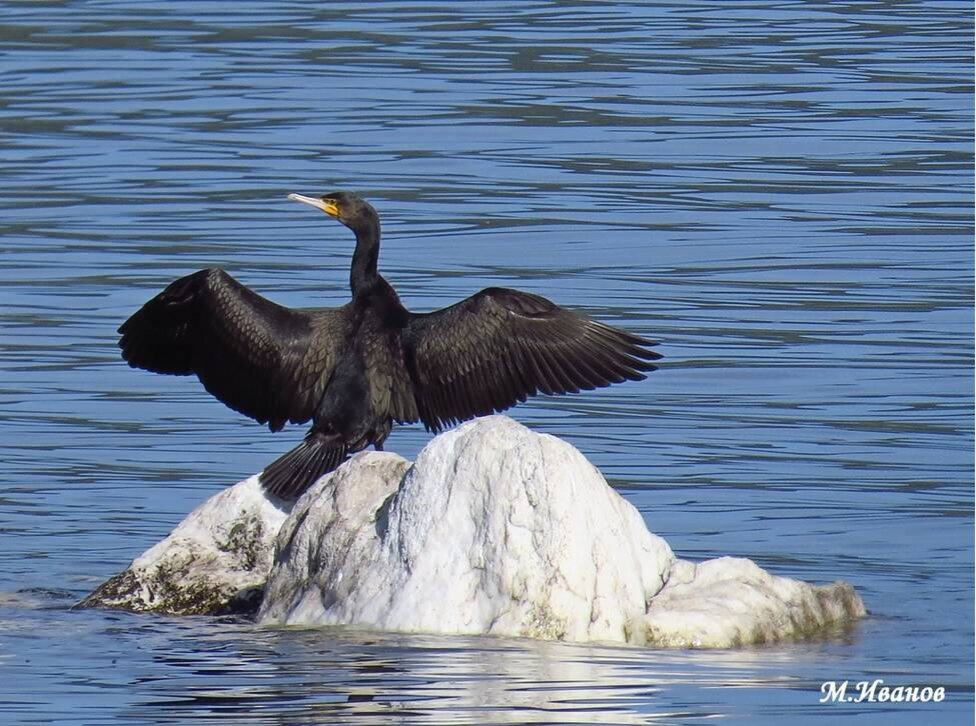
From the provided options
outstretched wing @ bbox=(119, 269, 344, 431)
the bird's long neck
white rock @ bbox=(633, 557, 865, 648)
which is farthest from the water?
the bird's long neck

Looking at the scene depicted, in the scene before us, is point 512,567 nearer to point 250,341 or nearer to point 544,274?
point 250,341

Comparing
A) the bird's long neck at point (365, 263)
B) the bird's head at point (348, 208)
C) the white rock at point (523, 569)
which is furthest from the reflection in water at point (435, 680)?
the bird's head at point (348, 208)

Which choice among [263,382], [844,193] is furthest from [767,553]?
[844,193]

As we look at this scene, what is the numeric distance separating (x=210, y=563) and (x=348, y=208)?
6.24 ft

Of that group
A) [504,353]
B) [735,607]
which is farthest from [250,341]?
[735,607]

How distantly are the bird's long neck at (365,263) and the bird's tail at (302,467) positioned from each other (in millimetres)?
631

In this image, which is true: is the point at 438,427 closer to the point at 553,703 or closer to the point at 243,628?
the point at 243,628

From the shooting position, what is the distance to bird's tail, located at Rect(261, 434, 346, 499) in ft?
30.3

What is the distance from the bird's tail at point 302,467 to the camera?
363 inches

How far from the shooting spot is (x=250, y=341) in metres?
9.95

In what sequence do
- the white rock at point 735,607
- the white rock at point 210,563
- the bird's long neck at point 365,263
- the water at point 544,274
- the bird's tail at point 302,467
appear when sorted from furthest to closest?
the bird's long neck at point 365,263
the bird's tail at point 302,467
the white rock at point 210,563
the white rock at point 735,607
the water at point 544,274

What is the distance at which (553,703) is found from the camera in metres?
7.14

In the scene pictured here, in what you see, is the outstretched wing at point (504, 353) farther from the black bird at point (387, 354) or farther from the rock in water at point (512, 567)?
the rock in water at point (512, 567)

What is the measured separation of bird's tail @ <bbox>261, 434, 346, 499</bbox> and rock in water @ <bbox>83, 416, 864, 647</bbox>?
0.49 metres
